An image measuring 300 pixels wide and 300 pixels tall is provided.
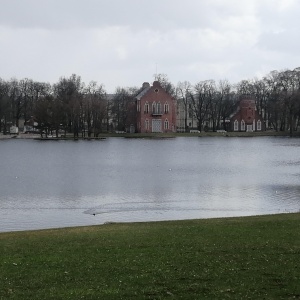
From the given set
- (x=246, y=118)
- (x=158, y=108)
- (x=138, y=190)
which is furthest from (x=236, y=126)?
(x=138, y=190)

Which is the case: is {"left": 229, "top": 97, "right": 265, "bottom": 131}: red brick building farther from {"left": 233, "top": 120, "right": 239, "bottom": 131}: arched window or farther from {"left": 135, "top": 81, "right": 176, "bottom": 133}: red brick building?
{"left": 135, "top": 81, "right": 176, "bottom": 133}: red brick building

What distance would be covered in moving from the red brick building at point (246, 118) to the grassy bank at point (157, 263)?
122224 mm

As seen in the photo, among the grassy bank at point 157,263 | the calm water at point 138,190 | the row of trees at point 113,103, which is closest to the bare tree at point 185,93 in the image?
the row of trees at point 113,103

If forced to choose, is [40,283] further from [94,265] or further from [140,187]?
[140,187]

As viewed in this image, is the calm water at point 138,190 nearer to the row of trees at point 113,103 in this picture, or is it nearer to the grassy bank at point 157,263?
the grassy bank at point 157,263

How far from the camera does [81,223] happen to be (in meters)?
22.8

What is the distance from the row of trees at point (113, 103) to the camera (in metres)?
116

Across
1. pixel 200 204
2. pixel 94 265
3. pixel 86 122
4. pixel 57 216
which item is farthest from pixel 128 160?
pixel 86 122

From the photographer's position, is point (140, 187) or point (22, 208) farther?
point (140, 187)

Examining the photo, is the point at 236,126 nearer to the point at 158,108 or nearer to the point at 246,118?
the point at 246,118

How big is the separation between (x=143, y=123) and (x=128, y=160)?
2722 inches

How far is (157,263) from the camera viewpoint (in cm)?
1203

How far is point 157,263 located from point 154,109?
375 feet

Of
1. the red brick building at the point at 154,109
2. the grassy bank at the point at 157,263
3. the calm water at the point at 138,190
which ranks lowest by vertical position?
the calm water at the point at 138,190
